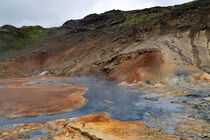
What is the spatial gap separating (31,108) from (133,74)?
10.1 metres

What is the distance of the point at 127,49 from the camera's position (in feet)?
70.3

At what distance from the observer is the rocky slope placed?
624 inches

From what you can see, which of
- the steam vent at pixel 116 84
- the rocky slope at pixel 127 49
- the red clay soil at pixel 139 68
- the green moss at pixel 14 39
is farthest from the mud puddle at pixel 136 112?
the green moss at pixel 14 39

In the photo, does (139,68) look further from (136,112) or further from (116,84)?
(136,112)

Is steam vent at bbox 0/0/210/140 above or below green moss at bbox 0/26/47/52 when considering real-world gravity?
below

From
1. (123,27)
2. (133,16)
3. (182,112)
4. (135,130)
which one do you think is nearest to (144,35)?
(123,27)

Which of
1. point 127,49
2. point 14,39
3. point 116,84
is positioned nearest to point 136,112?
point 116,84

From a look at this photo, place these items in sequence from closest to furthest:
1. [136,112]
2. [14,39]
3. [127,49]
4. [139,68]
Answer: [136,112] < [139,68] < [127,49] < [14,39]

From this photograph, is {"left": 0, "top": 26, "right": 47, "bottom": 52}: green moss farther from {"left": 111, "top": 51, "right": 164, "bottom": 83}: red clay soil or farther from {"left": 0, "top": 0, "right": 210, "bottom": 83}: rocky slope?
{"left": 111, "top": 51, "right": 164, "bottom": 83}: red clay soil

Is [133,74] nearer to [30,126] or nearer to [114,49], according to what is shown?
[114,49]

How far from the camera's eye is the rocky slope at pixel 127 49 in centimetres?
1585

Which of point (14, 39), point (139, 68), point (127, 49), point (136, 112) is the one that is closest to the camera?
point (136, 112)

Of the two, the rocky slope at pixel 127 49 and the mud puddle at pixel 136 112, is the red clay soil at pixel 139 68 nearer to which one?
the rocky slope at pixel 127 49

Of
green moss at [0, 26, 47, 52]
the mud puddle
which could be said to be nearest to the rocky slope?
green moss at [0, 26, 47, 52]
